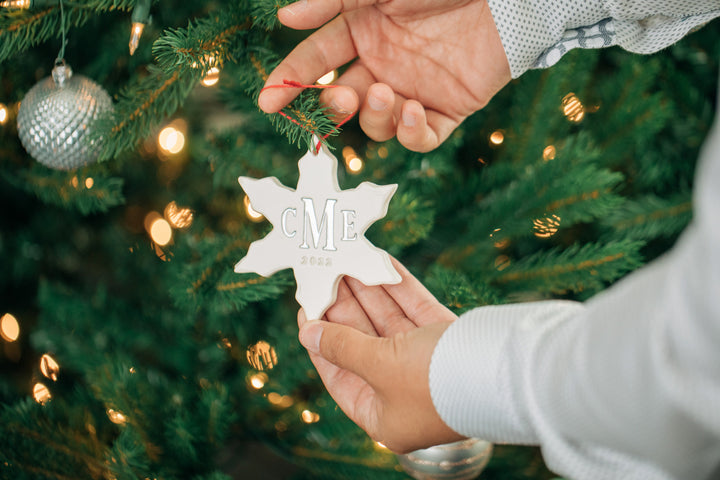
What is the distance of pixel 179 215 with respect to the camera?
3.11 feet

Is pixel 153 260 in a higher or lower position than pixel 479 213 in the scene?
higher

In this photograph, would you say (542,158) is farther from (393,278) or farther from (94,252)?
(94,252)

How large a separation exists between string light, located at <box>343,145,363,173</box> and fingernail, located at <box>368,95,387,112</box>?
0.67 ft

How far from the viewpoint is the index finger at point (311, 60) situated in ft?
2.33

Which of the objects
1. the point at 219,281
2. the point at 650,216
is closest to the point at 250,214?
the point at 219,281

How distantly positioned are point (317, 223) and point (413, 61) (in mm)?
332

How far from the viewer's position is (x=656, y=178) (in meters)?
1.09

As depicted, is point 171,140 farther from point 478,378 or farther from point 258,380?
point 478,378

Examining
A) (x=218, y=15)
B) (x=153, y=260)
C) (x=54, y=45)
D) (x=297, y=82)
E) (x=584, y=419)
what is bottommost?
(x=584, y=419)

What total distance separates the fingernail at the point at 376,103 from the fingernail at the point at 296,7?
153 millimetres

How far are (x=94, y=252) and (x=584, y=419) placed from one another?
103 cm

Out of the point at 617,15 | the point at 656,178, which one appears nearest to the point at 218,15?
the point at 617,15

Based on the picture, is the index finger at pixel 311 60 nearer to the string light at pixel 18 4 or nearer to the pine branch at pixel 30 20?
the pine branch at pixel 30 20

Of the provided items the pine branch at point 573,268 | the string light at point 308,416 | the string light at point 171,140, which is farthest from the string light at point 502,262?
the string light at point 171,140
